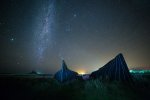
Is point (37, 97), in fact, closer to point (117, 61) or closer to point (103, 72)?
point (103, 72)

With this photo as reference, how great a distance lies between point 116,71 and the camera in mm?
12977

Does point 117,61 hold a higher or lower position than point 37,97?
higher

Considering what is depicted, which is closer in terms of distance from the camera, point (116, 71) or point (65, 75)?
point (116, 71)

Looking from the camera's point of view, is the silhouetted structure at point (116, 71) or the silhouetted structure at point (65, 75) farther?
the silhouetted structure at point (65, 75)

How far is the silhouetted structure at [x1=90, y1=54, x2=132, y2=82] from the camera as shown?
41.2 feet

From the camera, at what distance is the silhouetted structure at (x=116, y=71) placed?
1257 cm

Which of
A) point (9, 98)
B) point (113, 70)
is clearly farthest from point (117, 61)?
point (9, 98)

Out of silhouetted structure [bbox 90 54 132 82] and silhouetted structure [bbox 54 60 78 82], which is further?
silhouetted structure [bbox 54 60 78 82]

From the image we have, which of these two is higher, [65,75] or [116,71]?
[65,75]

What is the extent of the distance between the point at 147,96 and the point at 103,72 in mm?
5107

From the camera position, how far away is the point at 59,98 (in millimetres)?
8211

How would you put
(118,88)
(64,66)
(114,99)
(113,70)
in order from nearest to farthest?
(114,99)
(118,88)
(113,70)
(64,66)

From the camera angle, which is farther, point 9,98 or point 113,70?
point 113,70

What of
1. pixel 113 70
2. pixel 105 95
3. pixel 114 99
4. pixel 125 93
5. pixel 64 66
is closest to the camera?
pixel 114 99
